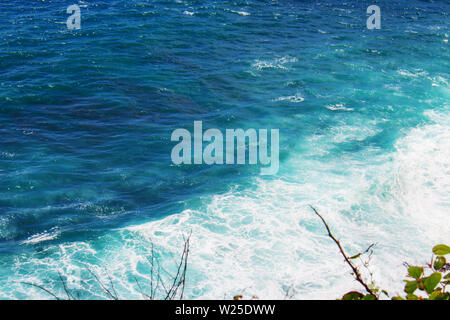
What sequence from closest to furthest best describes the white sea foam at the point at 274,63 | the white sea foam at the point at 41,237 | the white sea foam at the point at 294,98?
the white sea foam at the point at 41,237 < the white sea foam at the point at 294,98 < the white sea foam at the point at 274,63

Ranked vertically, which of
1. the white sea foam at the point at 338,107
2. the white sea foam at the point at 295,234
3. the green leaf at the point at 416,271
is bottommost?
the white sea foam at the point at 295,234

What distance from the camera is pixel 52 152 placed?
600 inches

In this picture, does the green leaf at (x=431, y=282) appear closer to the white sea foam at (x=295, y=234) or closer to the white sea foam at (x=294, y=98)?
the white sea foam at (x=295, y=234)

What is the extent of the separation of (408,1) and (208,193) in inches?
1198

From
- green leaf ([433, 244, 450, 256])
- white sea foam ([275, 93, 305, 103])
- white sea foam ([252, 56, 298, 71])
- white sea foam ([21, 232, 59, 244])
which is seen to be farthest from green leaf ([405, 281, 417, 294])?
white sea foam ([252, 56, 298, 71])

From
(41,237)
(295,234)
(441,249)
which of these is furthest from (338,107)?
(441,249)

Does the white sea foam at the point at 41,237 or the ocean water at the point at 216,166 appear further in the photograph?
the white sea foam at the point at 41,237

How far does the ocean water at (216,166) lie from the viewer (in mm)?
10734

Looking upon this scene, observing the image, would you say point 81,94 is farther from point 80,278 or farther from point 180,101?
point 80,278

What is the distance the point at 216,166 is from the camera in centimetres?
1466

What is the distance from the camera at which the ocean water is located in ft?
35.2

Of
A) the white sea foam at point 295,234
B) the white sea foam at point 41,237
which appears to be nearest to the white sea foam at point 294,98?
the white sea foam at point 295,234

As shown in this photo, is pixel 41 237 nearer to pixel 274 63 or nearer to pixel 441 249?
pixel 441 249

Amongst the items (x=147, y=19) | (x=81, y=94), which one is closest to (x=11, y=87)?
(x=81, y=94)
